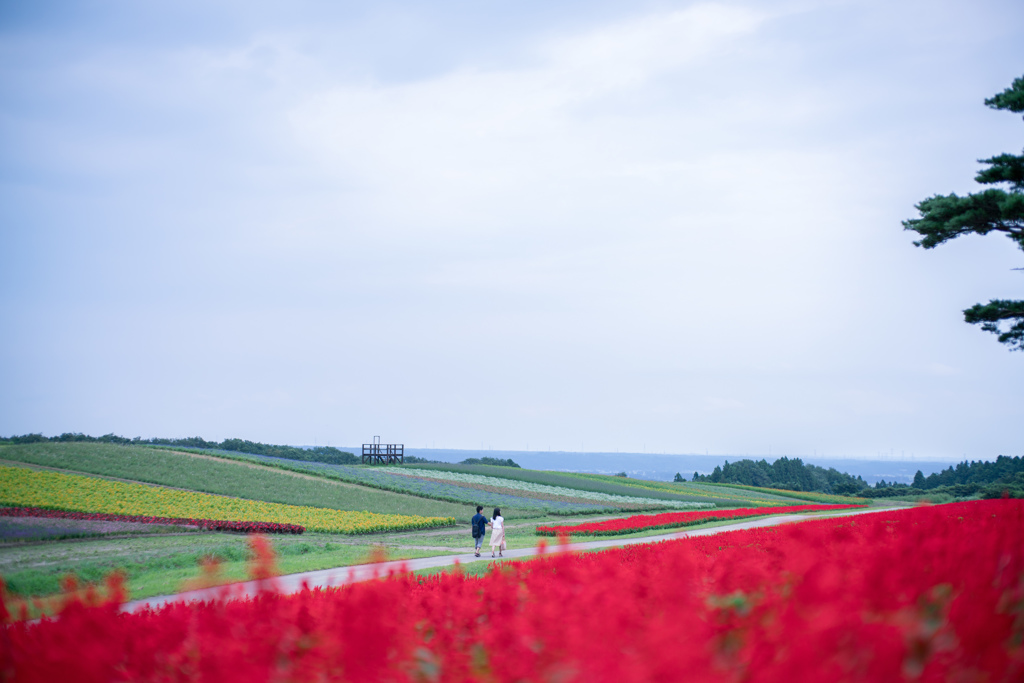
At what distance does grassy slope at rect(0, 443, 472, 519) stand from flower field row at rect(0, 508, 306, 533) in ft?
23.5

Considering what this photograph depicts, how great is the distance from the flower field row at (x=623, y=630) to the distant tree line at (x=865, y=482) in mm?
76504

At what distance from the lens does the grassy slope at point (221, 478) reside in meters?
35.1

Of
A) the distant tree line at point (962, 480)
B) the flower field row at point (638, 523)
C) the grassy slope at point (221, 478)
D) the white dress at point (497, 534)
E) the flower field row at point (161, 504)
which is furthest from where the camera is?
the distant tree line at point (962, 480)

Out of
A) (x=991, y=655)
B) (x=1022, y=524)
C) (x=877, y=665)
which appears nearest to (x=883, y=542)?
(x=1022, y=524)

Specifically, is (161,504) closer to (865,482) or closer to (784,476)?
(784,476)

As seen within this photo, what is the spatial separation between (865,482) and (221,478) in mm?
85167

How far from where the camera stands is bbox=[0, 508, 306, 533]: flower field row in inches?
951

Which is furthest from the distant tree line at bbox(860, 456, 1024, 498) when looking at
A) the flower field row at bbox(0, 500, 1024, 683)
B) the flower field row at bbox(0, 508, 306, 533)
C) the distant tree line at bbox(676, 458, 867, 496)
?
the flower field row at bbox(0, 500, 1024, 683)

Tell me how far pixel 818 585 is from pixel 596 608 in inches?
56.1

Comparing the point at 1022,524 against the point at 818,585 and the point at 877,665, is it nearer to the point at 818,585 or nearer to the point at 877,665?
the point at 818,585

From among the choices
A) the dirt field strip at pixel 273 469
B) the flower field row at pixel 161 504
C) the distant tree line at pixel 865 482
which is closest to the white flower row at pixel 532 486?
the dirt field strip at pixel 273 469

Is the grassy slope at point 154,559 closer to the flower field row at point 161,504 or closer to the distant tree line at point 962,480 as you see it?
the flower field row at point 161,504

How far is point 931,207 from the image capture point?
18984mm

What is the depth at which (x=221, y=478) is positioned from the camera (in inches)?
1508
